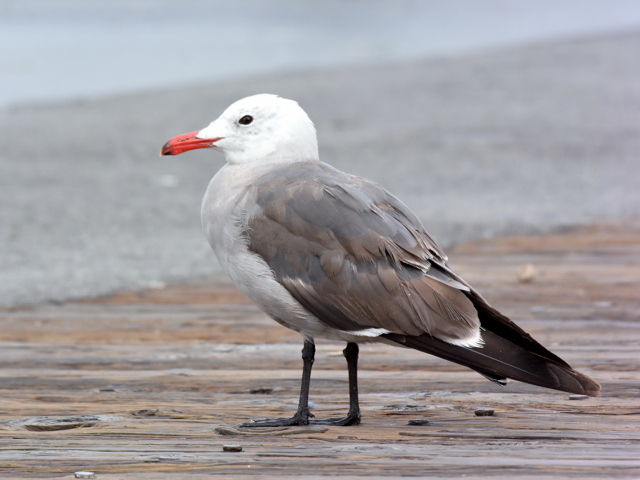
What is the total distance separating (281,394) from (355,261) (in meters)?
0.70

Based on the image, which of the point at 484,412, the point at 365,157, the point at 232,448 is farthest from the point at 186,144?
the point at 365,157

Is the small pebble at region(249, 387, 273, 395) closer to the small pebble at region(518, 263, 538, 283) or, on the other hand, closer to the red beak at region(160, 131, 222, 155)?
the red beak at region(160, 131, 222, 155)

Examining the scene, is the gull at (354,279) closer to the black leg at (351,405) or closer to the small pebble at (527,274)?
the black leg at (351,405)

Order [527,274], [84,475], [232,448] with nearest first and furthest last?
1. [84,475]
2. [232,448]
3. [527,274]

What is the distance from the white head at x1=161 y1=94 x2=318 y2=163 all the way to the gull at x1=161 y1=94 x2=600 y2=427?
0.61ft

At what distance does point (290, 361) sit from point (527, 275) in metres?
1.67

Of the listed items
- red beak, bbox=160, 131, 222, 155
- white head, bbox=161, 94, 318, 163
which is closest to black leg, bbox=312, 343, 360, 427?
white head, bbox=161, 94, 318, 163

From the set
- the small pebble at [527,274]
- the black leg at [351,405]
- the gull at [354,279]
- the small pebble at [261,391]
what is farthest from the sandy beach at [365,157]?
the black leg at [351,405]

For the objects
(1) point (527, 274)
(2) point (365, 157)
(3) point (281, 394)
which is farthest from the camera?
(2) point (365, 157)

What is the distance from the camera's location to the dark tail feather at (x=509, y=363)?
268 cm

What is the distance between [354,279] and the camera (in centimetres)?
283

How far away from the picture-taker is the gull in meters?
2.75

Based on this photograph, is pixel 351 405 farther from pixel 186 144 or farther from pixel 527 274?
pixel 527 274

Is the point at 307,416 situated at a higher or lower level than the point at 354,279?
lower
